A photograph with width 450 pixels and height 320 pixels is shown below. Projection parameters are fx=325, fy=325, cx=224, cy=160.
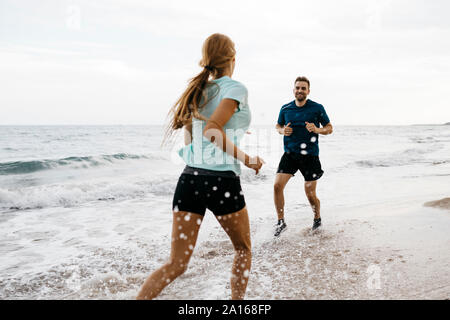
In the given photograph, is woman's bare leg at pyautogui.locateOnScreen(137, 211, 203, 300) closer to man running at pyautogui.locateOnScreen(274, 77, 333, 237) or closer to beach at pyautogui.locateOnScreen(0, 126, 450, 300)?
beach at pyautogui.locateOnScreen(0, 126, 450, 300)

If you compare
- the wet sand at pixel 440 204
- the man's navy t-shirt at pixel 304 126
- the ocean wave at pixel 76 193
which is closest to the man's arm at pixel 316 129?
the man's navy t-shirt at pixel 304 126

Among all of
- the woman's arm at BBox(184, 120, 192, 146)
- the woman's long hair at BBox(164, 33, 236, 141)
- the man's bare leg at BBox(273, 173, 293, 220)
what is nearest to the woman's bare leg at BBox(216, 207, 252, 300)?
the woman's arm at BBox(184, 120, 192, 146)

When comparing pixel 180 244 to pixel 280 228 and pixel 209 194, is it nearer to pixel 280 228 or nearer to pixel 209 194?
pixel 209 194

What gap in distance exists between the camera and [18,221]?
6309mm

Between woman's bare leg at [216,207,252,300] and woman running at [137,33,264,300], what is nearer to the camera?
woman running at [137,33,264,300]

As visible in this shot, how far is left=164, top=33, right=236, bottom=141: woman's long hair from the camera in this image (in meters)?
1.94

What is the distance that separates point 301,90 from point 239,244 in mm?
3116

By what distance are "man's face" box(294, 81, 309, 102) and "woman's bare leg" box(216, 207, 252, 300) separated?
2983 millimetres

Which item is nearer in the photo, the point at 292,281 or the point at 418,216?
the point at 292,281

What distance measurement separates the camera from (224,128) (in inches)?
76.2
